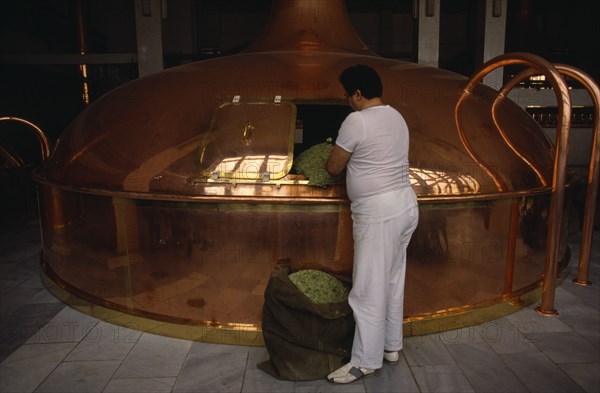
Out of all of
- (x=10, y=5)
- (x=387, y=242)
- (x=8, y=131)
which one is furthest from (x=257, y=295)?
(x=10, y=5)

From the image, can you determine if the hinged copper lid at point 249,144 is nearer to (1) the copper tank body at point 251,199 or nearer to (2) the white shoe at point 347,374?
(1) the copper tank body at point 251,199

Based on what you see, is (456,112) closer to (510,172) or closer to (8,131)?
(510,172)

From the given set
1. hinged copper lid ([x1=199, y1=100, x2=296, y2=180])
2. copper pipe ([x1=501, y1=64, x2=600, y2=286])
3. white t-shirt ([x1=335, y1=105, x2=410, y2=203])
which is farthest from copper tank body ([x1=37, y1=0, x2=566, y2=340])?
white t-shirt ([x1=335, y1=105, x2=410, y2=203])

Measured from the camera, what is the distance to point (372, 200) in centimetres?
238

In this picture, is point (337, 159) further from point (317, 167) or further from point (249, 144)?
point (249, 144)

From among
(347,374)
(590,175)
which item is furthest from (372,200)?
(590,175)

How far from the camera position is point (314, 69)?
3600 millimetres

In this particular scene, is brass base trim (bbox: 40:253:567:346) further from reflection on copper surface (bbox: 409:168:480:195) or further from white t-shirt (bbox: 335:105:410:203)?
white t-shirt (bbox: 335:105:410:203)

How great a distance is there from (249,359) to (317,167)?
4.13ft

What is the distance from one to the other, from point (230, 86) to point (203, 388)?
2075 mm

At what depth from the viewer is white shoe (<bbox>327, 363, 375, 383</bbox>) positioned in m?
2.54

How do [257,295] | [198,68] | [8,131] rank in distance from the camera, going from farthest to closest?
[8,131], [198,68], [257,295]

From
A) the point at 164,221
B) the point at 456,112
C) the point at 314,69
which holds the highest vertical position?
the point at 314,69

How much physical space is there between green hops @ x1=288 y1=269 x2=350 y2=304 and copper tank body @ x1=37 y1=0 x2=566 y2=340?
0.50ft
